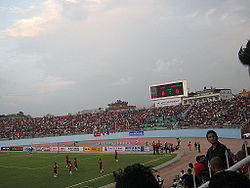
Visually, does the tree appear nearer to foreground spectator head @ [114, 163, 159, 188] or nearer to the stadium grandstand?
foreground spectator head @ [114, 163, 159, 188]

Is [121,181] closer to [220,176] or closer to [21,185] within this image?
[220,176]

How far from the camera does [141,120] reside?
64.2 metres

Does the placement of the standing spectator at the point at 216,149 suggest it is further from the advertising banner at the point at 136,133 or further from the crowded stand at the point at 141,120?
the advertising banner at the point at 136,133

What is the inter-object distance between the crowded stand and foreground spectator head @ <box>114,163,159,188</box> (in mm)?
41723

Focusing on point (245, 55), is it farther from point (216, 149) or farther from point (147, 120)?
point (147, 120)

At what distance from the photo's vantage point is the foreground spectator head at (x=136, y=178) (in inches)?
86.9

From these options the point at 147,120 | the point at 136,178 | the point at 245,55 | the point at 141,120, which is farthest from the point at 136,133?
the point at 136,178

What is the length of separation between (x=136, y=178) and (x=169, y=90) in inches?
2479

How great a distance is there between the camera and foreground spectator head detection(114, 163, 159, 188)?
221cm

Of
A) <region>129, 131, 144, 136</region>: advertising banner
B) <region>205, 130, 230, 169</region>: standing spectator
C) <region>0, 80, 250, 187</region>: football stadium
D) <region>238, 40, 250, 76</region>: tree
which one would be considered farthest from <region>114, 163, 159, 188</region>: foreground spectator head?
<region>129, 131, 144, 136</region>: advertising banner

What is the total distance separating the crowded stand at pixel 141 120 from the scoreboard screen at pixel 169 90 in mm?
3121

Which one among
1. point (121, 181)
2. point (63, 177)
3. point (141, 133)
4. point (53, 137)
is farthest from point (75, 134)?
point (121, 181)

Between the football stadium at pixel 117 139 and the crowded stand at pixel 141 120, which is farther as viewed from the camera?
the crowded stand at pixel 141 120

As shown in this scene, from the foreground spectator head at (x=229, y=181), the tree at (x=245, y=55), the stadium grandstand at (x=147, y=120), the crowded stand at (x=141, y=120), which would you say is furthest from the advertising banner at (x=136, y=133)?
the foreground spectator head at (x=229, y=181)
